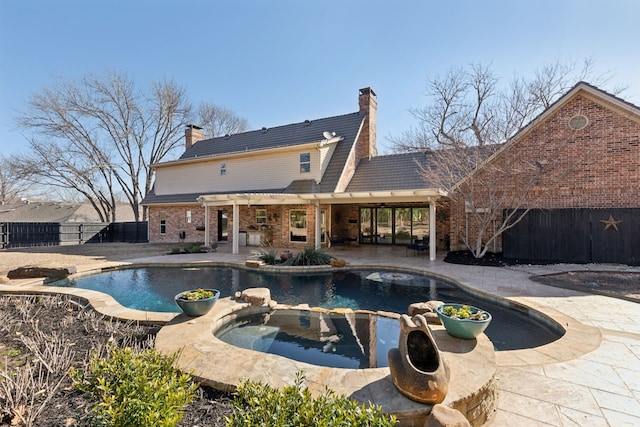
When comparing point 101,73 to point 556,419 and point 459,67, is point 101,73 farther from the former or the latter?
point 556,419

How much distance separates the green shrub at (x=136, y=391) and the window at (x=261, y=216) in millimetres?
13506

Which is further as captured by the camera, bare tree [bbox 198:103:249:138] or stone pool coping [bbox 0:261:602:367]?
bare tree [bbox 198:103:249:138]

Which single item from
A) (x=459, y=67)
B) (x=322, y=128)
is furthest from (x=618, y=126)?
(x=322, y=128)

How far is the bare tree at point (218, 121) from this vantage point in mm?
30859

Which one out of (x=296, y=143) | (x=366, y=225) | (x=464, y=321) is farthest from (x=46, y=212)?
(x=464, y=321)

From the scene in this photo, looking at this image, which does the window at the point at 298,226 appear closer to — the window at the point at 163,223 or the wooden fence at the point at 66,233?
the window at the point at 163,223

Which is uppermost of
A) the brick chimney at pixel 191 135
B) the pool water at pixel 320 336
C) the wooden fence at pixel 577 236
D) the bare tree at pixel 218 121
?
the bare tree at pixel 218 121

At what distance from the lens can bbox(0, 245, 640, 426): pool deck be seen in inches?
108

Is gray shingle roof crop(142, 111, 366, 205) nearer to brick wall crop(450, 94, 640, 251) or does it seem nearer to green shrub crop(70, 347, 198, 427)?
brick wall crop(450, 94, 640, 251)

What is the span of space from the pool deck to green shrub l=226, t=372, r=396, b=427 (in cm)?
153

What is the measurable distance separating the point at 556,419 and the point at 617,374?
1482 millimetres

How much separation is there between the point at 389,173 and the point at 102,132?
25.3 meters

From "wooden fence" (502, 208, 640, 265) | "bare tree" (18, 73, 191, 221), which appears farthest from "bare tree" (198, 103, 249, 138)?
"wooden fence" (502, 208, 640, 265)

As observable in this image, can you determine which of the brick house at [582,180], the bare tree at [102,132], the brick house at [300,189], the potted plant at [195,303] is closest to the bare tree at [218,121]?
the bare tree at [102,132]
